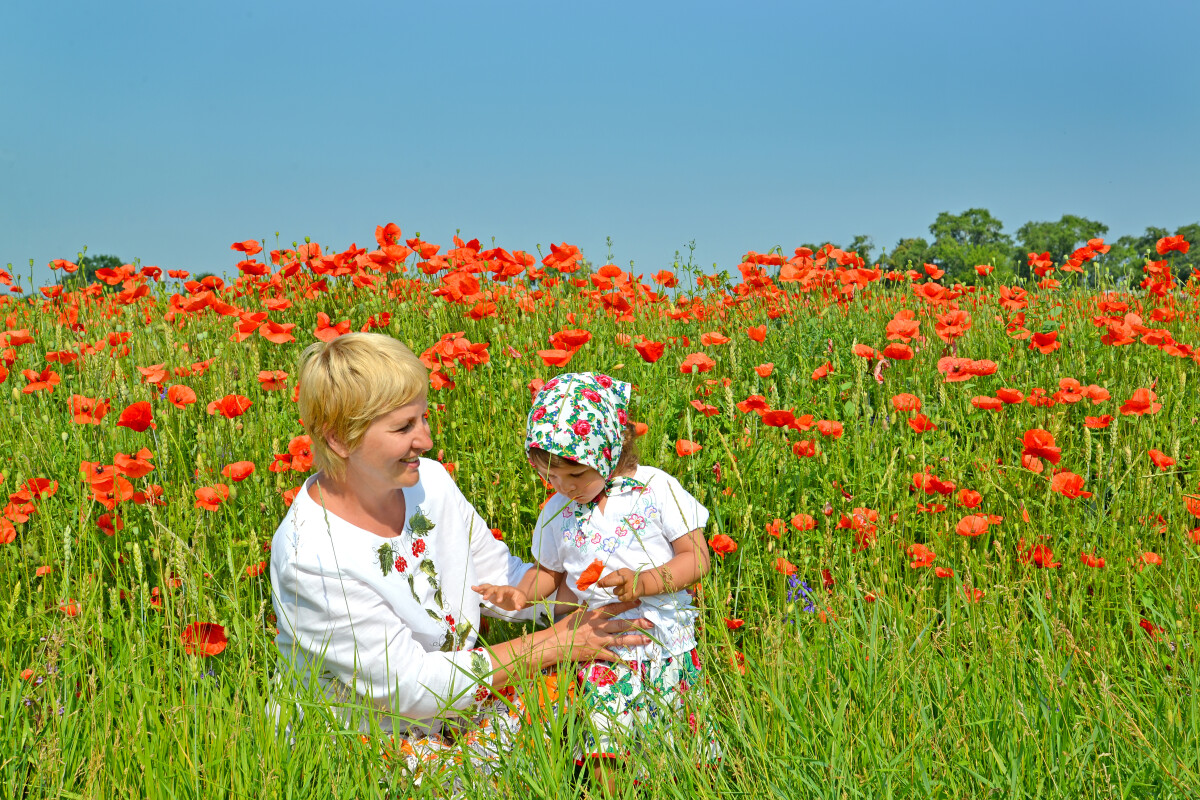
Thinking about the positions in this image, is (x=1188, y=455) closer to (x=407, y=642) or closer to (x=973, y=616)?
(x=973, y=616)

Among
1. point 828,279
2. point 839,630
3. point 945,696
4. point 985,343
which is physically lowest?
point 945,696

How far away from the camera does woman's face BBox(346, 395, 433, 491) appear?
253 cm

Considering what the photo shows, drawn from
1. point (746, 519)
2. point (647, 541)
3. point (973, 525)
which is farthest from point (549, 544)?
point (973, 525)

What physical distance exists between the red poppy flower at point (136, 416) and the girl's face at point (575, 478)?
4.87ft

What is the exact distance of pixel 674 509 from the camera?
278 centimetres

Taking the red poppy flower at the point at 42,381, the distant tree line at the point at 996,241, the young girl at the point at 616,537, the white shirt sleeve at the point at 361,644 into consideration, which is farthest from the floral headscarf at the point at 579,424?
the distant tree line at the point at 996,241

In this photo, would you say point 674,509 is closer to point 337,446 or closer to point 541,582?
point 541,582

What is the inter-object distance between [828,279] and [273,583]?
4.07 meters

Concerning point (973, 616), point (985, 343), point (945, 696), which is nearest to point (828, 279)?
point (985, 343)

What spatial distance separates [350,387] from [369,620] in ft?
2.01

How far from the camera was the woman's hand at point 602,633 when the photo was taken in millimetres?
2586

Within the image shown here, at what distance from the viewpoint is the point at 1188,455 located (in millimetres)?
4000

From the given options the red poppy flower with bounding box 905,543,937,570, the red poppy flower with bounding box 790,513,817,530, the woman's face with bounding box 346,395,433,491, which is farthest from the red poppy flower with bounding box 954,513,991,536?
the woman's face with bounding box 346,395,433,491

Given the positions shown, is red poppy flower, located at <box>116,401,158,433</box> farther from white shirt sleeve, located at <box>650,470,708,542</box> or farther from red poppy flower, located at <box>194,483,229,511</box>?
white shirt sleeve, located at <box>650,470,708,542</box>
